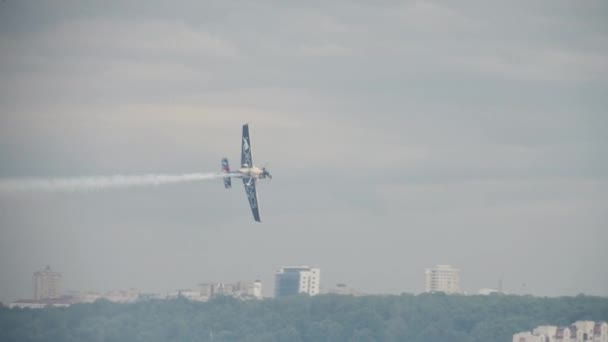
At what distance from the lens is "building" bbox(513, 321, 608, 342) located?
15575 centimetres

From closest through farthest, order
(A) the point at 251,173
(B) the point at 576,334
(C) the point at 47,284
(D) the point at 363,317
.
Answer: (A) the point at 251,173 → (C) the point at 47,284 → (B) the point at 576,334 → (D) the point at 363,317

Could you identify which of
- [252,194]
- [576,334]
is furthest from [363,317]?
[252,194]

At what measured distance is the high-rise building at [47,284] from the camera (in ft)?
440

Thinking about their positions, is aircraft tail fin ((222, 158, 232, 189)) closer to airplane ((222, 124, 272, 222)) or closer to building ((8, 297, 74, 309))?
airplane ((222, 124, 272, 222))

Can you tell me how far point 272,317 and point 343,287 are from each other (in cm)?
3322

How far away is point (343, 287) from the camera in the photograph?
19662 cm

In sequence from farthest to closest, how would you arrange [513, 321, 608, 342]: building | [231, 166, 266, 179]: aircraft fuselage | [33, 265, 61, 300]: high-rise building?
[513, 321, 608, 342]: building → [33, 265, 61, 300]: high-rise building → [231, 166, 266, 179]: aircraft fuselage

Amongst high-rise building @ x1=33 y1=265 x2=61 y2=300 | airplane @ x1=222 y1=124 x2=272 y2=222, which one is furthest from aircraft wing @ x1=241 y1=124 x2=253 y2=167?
high-rise building @ x1=33 y1=265 x2=61 y2=300

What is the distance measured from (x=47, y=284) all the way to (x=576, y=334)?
51.2 metres

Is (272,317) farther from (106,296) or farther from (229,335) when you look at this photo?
(106,296)

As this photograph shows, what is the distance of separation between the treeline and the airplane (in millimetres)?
47152

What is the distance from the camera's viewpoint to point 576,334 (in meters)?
156

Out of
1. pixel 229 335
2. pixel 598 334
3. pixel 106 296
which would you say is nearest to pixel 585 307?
pixel 598 334

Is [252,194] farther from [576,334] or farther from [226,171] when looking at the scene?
[576,334]
